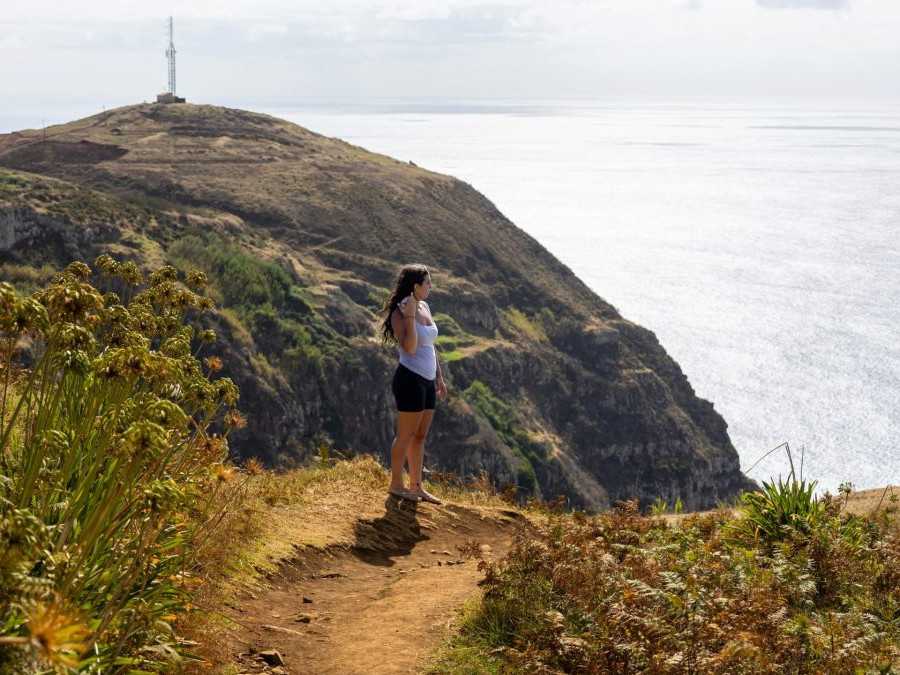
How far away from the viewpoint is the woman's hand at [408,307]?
872 cm

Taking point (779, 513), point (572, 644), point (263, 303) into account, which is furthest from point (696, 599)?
point (263, 303)

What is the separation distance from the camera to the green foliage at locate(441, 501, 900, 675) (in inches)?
183

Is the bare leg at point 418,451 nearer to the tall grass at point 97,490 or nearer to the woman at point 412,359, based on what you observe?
the woman at point 412,359

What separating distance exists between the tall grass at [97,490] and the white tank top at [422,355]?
286 centimetres

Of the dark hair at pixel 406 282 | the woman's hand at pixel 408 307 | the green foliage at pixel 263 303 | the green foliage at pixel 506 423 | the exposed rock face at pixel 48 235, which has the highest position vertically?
the exposed rock face at pixel 48 235

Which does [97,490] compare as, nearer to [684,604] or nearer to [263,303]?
[684,604]

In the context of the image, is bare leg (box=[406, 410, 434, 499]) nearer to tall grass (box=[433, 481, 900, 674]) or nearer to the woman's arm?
the woman's arm

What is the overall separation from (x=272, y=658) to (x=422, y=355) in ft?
13.4

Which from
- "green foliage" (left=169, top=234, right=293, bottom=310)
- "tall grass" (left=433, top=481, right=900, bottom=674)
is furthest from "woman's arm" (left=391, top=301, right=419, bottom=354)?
"green foliage" (left=169, top=234, right=293, bottom=310)

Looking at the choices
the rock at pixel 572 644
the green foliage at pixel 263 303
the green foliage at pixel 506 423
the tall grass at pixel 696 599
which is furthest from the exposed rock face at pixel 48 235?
the rock at pixel 572 644

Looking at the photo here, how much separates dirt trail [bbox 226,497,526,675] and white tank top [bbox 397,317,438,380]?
145 centimetres

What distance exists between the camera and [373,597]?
7.00 m

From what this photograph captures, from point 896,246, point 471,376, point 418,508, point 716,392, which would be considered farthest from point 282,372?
point 896,246

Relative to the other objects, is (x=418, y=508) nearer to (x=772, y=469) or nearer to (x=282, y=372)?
(x=282, y=372)
